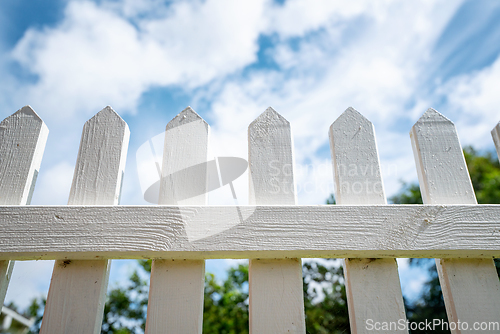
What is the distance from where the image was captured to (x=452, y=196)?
1.06 metres

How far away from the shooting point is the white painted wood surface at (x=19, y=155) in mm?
1019

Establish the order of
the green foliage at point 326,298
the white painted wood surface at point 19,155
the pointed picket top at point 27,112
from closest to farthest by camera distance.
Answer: the white painted wood surface at point 19,155
the pointed picket top at point 27,112
the green foliage at point 326,298

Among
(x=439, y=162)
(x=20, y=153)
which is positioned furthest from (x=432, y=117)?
(x=20, y=153)

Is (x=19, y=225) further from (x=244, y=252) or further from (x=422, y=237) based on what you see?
(x=422, y=237)

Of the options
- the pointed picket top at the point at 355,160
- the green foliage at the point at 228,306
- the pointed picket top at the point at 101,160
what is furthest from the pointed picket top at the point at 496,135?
the green foliage at the point at 228,306

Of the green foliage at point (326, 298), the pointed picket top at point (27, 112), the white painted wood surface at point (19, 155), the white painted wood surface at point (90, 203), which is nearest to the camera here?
the white painted wood surface at point (90, 203)

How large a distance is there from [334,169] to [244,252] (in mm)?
418

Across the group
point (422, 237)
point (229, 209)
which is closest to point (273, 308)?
point (229, 209)

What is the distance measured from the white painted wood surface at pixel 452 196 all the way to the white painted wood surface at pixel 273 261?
17.1 inches

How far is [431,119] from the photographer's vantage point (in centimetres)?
117

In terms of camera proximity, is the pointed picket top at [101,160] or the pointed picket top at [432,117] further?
the pointed picket top at [432,117]

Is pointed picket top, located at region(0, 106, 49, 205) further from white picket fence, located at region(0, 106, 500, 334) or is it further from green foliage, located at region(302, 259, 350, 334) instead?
green foliage, located at region(302, 259, 350, 334)

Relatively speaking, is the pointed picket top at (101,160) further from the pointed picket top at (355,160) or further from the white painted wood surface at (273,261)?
the pointed picket top at (355,160)

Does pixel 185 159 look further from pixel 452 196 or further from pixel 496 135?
pixel 496 135
